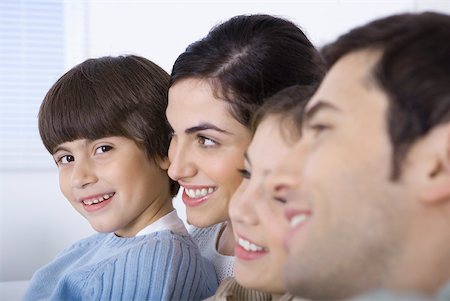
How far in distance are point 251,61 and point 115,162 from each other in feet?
1.39

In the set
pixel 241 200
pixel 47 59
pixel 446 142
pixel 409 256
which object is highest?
pixel 446 142

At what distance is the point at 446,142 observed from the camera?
783 millimetres

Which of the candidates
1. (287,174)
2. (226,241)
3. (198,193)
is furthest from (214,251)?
(287,174)

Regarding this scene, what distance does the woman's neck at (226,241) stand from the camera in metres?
1.59

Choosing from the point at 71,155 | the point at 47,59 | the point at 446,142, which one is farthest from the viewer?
the point at 47,59

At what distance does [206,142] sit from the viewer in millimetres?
1373

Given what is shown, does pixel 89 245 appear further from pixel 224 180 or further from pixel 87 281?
pixel 224 180

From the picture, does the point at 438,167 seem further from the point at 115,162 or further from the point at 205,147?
the point at 115,162

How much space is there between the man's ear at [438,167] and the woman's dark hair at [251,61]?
1.78ft

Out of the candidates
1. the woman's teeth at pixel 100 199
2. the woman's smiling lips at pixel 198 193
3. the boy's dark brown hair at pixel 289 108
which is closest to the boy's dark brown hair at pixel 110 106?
the woman's teeth at pixel 100 199

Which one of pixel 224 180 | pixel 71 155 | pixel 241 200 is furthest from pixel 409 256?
pixel 71 155

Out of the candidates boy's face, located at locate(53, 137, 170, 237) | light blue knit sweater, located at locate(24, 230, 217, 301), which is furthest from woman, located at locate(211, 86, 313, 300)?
boy's face, located at locate(53, 137, 170, 237)

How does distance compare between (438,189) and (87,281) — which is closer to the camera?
(438,189)

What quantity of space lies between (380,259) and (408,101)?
0.18 meters
